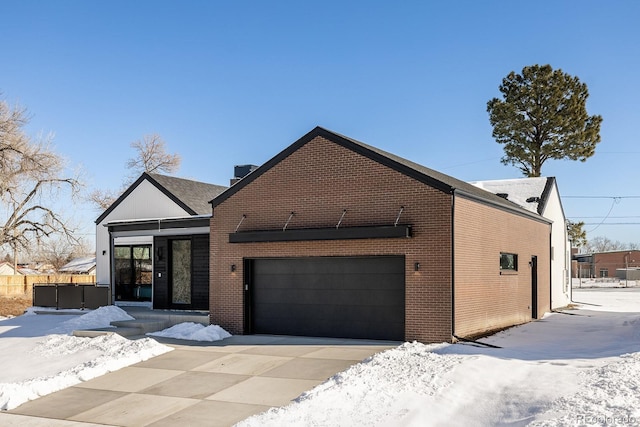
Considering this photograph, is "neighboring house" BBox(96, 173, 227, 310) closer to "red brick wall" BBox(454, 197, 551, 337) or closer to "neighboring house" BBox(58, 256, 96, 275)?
"red brick wall" BBox(454, 197, 551, 337)

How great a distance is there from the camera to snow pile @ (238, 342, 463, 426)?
9.45 meters

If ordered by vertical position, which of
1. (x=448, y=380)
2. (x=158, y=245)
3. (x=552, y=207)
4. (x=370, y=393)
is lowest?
(x=370, y=393)

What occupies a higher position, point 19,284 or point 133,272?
point 133,272

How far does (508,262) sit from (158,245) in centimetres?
1273

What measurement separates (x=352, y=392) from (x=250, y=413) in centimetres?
184

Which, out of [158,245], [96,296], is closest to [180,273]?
[158,245]

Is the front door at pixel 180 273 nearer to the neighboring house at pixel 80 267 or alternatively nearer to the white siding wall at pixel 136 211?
the white siding wall at pixel 136 211

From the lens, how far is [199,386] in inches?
479

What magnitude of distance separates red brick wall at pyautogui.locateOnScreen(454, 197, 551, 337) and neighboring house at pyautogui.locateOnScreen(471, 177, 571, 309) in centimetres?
485

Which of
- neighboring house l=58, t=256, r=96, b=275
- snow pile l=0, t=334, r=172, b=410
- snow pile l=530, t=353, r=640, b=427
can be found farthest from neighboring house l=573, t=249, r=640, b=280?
snow pile l=530, t=353, r=640, b=427

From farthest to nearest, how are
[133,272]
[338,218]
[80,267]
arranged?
[80,267]
[133,272]
[338,218]

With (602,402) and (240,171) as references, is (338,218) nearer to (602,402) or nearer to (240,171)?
(602,402)

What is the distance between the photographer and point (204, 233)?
21453 mm

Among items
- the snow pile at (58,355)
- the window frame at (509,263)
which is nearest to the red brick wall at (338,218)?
the snow pile at (58,355)
